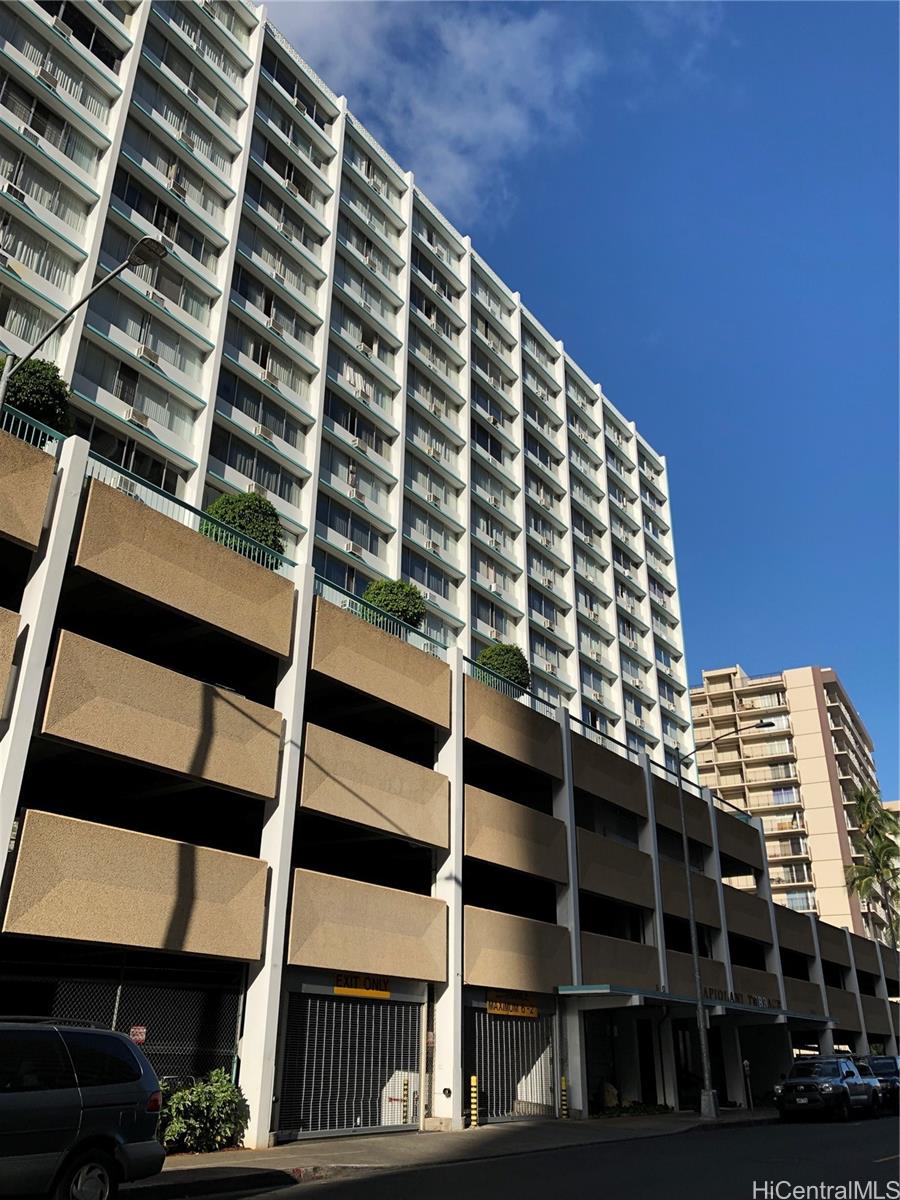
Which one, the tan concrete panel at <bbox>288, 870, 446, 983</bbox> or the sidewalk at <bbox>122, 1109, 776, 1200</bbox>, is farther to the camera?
the tan concrete panel at <bbox>288, 870, 446, 983</bbox>

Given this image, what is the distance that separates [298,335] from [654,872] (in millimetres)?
28384

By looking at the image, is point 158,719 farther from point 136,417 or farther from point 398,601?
point 136,417

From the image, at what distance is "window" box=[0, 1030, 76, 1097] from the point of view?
952 cm

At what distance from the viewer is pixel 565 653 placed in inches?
2279

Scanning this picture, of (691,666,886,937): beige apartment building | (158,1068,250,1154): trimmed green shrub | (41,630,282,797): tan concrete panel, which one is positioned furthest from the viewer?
(691,666,886,937): beige apartment building

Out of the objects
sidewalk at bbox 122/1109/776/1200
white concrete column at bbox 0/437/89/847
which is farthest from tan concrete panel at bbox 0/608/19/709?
sidewalk at bbox 122/1109/776/1200

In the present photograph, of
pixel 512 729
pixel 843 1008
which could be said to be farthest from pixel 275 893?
pixel 843 1008

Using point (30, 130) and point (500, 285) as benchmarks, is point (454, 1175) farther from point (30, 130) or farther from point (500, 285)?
point (500, 285)

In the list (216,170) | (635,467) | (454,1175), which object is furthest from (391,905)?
(635,467)

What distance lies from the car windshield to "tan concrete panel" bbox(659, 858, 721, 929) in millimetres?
8116

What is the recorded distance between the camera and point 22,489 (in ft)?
57.5

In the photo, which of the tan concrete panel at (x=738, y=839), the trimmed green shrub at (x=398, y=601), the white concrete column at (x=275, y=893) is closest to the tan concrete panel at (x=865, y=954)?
the tan concrete panel at (x=738, y=839)

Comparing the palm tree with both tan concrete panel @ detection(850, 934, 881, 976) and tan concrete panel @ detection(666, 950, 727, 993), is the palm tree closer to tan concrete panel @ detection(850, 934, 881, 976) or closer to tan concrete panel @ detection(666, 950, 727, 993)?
tan concrete panel @ detection(850, 934, 881, 976)

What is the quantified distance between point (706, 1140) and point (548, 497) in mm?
44331
